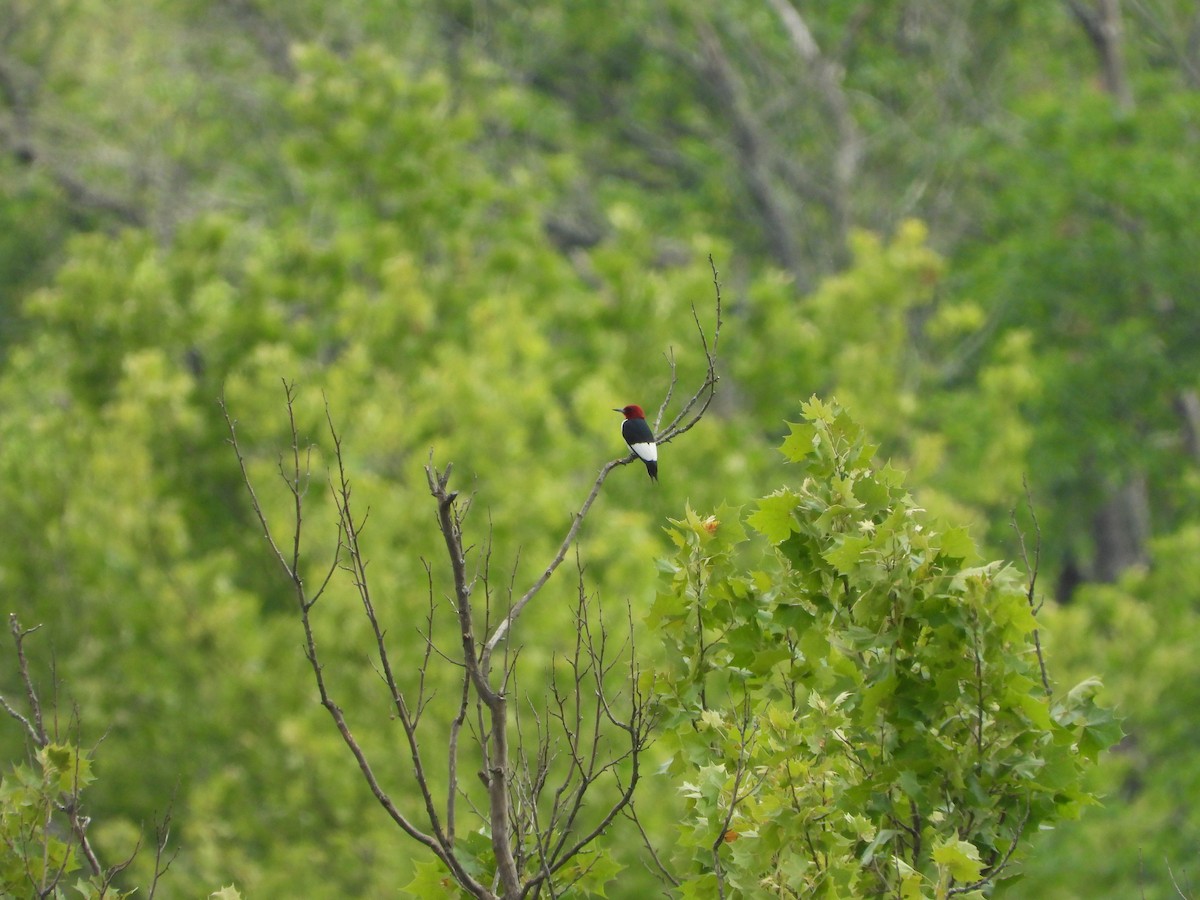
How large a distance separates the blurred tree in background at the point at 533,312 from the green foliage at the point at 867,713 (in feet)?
16.6

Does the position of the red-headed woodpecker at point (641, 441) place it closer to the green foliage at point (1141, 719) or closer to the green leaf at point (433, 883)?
the green leaf at point (433, 883)

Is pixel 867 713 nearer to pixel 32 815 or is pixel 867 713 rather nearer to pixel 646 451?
pixel 32 815

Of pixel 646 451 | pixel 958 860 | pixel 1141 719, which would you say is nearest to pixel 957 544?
pixel 958 860

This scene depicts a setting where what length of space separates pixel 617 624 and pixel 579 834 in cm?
157

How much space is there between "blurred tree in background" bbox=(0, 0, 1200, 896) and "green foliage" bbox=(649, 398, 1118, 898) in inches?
200

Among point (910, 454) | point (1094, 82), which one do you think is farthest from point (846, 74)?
point (910, 454)

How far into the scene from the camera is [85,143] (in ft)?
76.1

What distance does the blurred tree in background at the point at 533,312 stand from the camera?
14742 millimetres

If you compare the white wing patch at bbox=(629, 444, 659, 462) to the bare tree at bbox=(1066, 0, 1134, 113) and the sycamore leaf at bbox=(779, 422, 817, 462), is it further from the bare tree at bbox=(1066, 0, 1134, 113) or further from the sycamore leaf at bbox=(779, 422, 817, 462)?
the bare tree at bbox=(1066, 0, 1134, 113)

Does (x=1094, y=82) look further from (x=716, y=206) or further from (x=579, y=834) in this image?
(x=579, y=834)

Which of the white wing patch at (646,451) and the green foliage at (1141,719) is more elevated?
the green foliage at (1141,719)

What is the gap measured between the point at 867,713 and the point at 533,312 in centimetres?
1504

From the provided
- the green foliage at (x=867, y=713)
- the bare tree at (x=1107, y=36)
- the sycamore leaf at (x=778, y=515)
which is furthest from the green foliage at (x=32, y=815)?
the bare tree at (x=1107, y=36)

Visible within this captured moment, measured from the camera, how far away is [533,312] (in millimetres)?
19641
